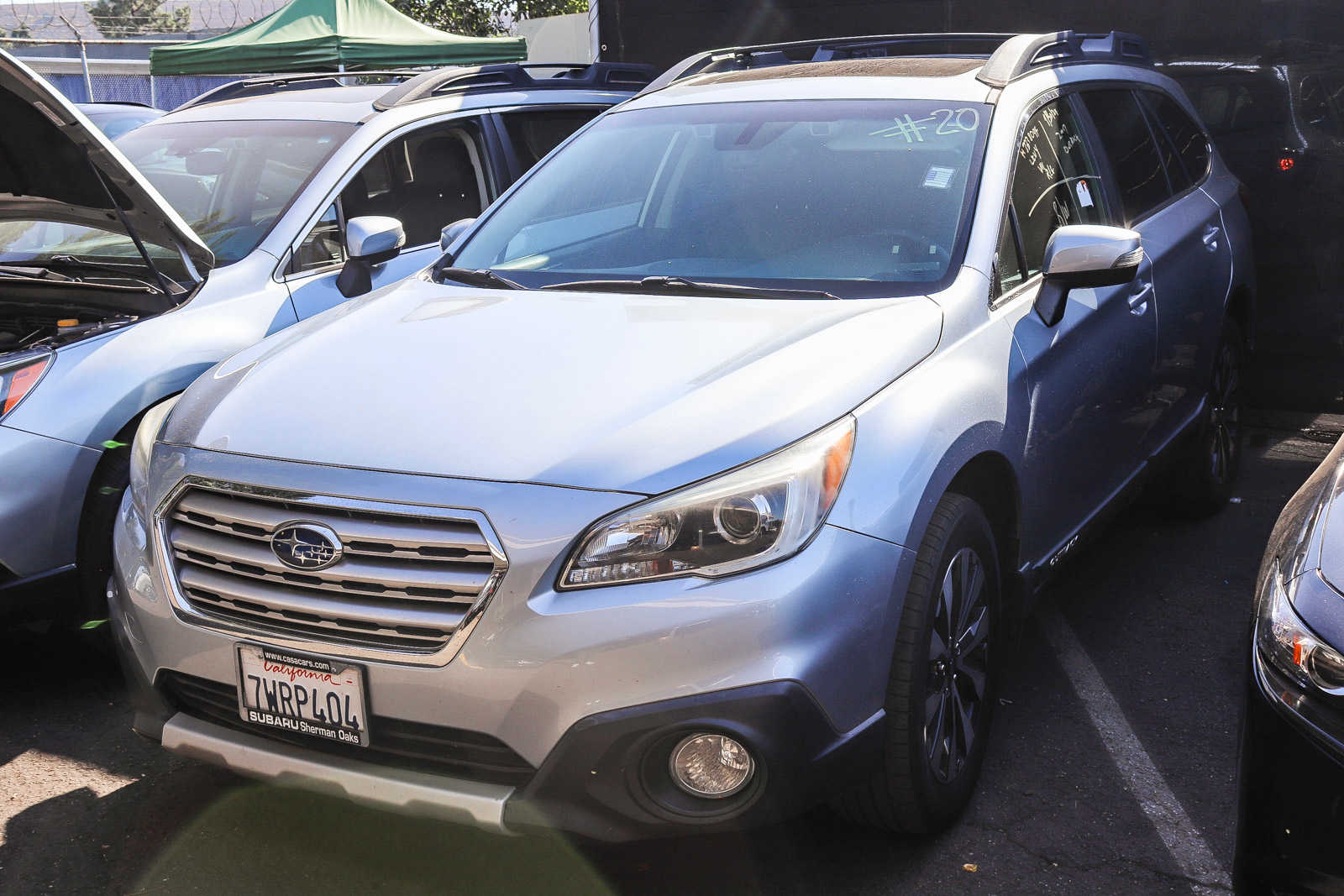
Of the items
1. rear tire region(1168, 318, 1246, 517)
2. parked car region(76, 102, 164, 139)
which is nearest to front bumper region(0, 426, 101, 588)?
rear tire region(1168, 318, 1246, 517)

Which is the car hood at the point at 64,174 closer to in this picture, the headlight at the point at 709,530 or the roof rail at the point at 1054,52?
the headlight at the point at 709,530

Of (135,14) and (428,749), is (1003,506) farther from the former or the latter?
(135,14)

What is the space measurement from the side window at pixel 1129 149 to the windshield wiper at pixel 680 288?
5.21 feet

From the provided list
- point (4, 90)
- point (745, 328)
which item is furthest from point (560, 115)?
point (745, 328)

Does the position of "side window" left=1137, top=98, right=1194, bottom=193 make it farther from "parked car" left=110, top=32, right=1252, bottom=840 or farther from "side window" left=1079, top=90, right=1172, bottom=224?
"parked car" left=110, top=32, right=1252, bottom=840

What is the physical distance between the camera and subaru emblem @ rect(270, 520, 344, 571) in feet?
8.49

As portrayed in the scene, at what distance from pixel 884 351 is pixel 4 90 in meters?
2.60

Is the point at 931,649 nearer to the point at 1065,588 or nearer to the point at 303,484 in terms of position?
the point at 303,484

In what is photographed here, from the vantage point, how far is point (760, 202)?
12.2ft

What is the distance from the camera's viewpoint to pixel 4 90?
3.69 meters

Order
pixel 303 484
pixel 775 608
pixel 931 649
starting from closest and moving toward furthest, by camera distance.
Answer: pixel 775 608, pixel 303 484, pixel 931 649

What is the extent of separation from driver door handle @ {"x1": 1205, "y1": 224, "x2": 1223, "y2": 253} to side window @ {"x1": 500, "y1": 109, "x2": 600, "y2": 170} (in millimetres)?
2592

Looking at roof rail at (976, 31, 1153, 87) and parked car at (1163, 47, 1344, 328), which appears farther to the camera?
parked car at (1163, 47, 1344, 328)

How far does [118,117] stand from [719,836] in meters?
9.03
